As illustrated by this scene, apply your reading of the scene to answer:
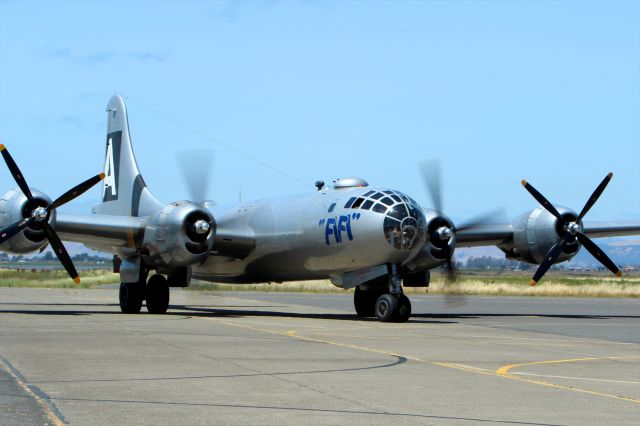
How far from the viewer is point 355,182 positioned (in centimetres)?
2984

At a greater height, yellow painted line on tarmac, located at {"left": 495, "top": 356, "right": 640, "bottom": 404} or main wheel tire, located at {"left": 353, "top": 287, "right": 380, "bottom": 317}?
main wheel tire, located at {"left": 353, "top": 287, "right": 380, "bottom": 317}

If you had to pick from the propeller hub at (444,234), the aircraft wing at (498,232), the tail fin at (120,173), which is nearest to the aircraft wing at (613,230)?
the aircraft wing at (498,232)

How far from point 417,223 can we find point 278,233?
17.9ft

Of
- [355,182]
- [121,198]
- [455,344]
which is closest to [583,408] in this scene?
[455,344]

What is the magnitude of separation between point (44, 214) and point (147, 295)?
4.91 m

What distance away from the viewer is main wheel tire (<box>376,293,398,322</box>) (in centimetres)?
2694

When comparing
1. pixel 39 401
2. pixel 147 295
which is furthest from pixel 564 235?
pixel 39 401

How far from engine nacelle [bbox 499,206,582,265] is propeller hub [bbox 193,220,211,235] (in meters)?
11.0

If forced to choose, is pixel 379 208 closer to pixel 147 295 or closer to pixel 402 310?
pixel 402 310

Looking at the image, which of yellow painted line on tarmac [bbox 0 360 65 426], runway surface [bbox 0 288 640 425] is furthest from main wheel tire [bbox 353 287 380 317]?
yellow painted line on tarmac [bbox 0 360 65 426]

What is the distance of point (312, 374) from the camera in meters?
13.5

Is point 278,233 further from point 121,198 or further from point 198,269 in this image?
point 121,198

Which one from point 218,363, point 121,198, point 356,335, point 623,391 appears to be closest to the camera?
point 623,391

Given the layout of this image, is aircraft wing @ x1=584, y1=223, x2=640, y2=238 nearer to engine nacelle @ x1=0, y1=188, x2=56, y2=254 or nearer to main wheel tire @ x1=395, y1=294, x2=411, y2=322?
main wheel tire @ x1=395, y1=294, x2=411, y2=322
